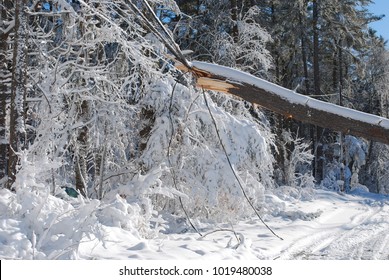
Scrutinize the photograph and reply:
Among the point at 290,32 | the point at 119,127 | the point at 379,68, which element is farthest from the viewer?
the point at 379,68

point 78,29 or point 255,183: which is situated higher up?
point 78,29

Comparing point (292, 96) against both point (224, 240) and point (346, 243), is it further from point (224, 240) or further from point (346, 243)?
point (346, 243)

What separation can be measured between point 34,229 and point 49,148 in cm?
311

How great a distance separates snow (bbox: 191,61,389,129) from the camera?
2.49 m

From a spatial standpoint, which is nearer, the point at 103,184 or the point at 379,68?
the point at 103,184

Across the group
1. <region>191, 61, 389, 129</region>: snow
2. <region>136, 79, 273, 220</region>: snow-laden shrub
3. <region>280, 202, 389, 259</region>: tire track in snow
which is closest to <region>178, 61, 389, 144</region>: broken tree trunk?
<region>191, 61, 389, 129</region>: snow

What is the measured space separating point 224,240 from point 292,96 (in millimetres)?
5174

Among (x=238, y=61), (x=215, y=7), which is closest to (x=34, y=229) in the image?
(x=238, y=61)

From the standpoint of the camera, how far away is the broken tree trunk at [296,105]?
250cm

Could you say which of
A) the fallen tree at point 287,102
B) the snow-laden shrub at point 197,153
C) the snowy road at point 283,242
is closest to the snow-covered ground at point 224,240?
the snowy road at point 283,242

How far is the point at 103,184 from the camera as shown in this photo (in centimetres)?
1090

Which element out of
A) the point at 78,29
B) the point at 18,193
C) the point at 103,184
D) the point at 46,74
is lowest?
the point at 103,184

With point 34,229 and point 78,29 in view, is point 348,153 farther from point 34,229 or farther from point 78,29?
point 34,229

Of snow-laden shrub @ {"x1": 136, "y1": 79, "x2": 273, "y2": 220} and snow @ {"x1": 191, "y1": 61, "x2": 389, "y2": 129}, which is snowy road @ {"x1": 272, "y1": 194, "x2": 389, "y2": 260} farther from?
snow @ {"x1": 191, "y1": 61, "x2": 389, "y2": 129}
